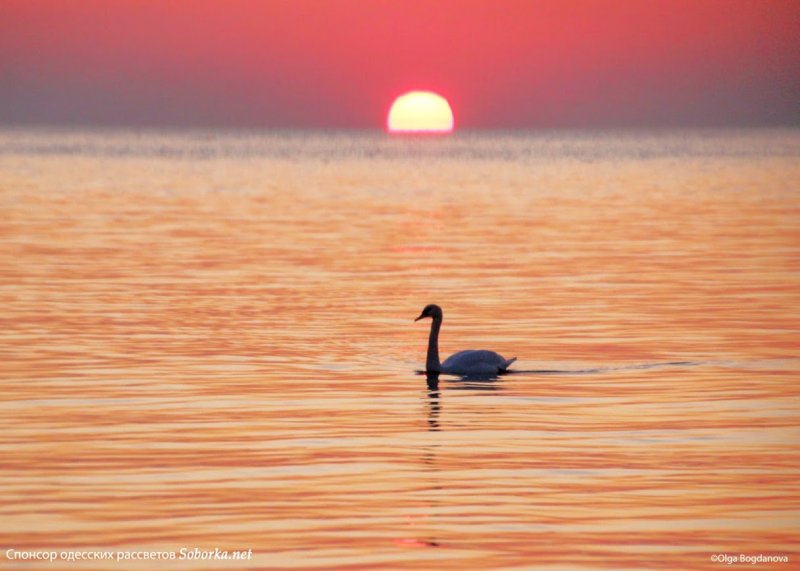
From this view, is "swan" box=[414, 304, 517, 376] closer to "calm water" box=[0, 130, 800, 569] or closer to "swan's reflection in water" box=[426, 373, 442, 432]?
"swan's reflection in water" box=[426, 373, 442, 432]

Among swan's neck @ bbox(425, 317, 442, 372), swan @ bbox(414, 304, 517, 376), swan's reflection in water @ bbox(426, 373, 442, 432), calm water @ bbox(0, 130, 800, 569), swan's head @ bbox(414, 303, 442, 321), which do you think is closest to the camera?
calm water @ bbox(0, 130, 800, 569)

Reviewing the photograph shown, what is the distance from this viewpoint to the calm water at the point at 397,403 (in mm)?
13711

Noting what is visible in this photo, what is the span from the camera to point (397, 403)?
2012 centimetres

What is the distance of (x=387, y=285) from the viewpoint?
1363 inches

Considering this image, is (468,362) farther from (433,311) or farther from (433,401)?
(433,401)

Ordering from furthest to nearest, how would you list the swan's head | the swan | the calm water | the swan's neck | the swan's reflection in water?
the swan's head
the swan's neck
the swan
the swan's reflection in water
the calm water

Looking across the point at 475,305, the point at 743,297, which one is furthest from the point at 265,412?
the point at 743,297

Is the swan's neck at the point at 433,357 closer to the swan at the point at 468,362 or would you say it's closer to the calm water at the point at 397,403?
the swan at the point at 468,362

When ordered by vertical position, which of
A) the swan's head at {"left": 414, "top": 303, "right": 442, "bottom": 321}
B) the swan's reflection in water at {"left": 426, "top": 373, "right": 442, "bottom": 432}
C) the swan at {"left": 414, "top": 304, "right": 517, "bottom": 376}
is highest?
the swan's head at {"left": 414, "top": 303, "right": 442, "bottom": 321}

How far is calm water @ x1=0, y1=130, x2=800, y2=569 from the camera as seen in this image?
1371cm

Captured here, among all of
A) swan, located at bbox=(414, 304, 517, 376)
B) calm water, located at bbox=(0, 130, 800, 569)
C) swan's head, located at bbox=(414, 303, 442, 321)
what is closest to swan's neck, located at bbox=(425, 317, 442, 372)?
swan, located at bbox=(414, 304, 517, 376)

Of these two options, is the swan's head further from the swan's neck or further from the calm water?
the swan's neck

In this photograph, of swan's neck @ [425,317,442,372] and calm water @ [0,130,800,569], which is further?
swan's neck @ [425,317,442,372]

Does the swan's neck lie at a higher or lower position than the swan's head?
lower
